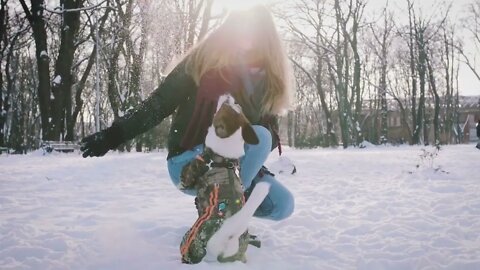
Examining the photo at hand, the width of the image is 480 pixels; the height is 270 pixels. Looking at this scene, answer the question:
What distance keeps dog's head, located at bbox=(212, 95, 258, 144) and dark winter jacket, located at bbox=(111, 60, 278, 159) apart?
0.83 ft

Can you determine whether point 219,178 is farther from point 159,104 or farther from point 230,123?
point 159,104

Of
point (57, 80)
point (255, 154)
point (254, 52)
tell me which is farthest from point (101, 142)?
point (57, 80)

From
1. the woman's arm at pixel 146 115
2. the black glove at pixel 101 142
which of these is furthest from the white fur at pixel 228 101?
the black glove at pixel 101 142

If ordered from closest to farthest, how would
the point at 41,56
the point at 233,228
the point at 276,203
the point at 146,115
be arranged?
the point at 233,228 → the point at 146,115 → the point at 276,203 → the point at 41,56

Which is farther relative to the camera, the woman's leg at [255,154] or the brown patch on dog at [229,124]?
the woman's leg at [255,154]

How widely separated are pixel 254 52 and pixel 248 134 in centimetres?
60

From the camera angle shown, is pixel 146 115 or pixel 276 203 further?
pixel 276 203

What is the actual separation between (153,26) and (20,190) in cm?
1505

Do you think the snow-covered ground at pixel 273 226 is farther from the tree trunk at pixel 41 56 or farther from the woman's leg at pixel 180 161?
the tree trunk at pixel 41 56

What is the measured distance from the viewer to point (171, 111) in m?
2.55

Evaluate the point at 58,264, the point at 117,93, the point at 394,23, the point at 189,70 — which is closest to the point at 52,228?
the point at 58,264

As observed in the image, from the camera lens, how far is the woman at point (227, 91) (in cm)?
244

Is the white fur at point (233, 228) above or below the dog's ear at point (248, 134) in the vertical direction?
below

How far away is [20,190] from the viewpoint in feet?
19.0
